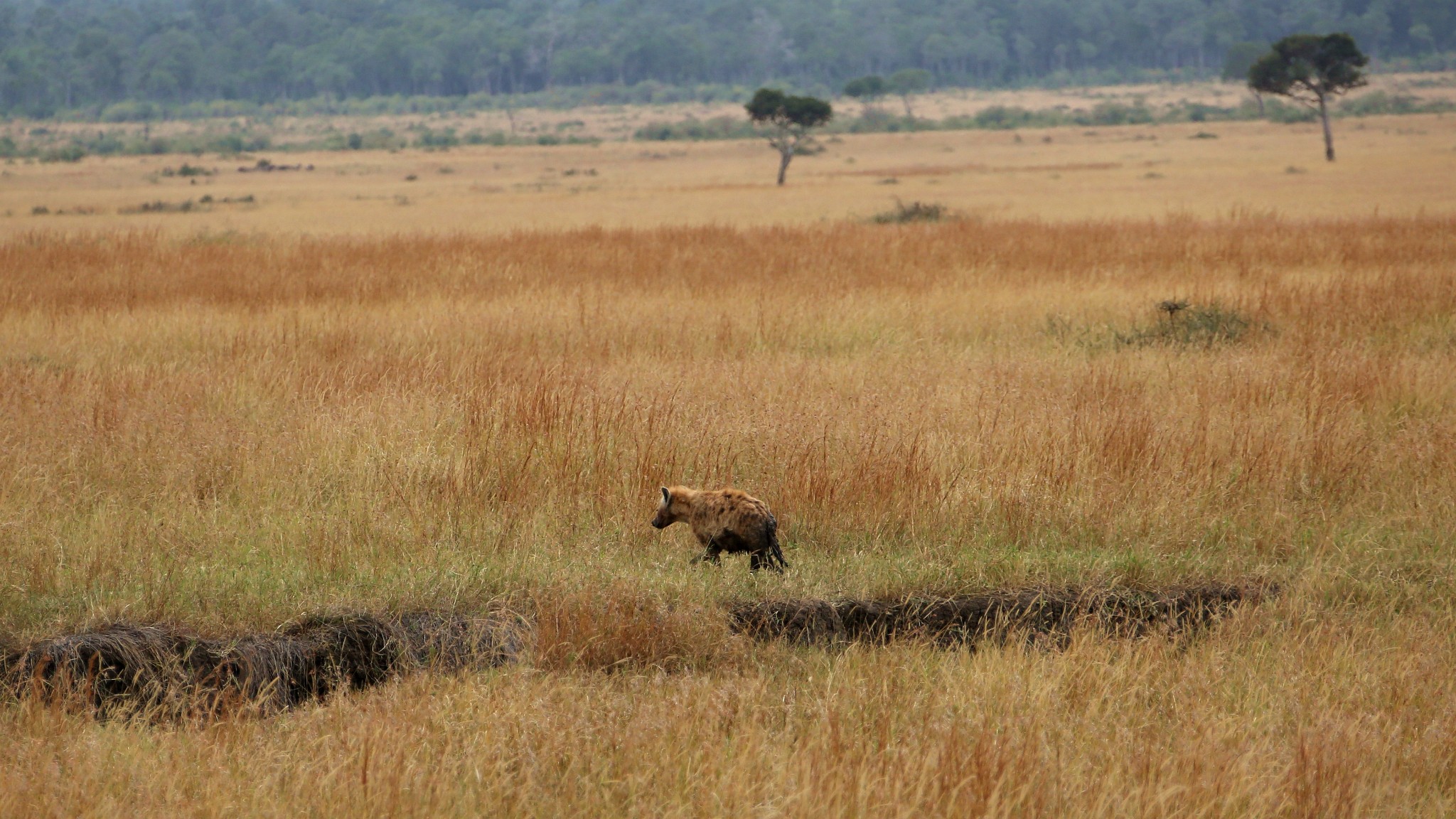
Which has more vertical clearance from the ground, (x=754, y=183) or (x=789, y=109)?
(x=789, y=109)

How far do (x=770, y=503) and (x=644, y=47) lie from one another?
6513 inches

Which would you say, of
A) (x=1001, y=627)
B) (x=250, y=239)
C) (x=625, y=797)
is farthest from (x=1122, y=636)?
(x=250, y=239)

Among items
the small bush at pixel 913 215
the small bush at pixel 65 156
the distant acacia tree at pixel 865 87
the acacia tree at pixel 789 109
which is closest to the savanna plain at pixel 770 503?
the small bush at pixel 913 215

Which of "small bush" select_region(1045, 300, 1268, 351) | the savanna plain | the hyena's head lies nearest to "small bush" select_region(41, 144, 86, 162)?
the savanna plain

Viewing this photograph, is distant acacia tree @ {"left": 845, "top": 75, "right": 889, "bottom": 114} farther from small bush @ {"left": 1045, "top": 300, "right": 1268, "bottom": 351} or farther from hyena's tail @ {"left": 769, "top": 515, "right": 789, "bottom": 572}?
hyena's tail @ {"left": 769, "top": 515, "right": 789, "bottom": 572}

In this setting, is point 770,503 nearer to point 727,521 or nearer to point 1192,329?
point 727,521

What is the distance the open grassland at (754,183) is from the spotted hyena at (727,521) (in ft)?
60.0

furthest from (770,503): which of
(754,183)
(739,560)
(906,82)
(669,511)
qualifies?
(906,82)

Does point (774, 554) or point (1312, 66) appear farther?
point (1312, 66)

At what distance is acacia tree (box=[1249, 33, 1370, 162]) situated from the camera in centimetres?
5303

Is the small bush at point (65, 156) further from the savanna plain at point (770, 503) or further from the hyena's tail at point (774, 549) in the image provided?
the hyena's tail at point (774, 549)

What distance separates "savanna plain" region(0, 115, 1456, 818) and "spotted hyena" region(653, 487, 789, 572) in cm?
17

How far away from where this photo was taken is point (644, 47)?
541 feet

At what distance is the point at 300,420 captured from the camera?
8.12m
